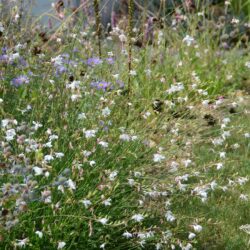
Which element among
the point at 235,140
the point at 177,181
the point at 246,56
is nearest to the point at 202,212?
the point at 177,181

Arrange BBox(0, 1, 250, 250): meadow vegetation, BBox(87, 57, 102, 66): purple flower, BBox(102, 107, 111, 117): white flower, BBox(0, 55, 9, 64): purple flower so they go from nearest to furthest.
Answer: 1. BBox(0, 1, 250, 250): meadow vegetation
2. BBox(102, 107, 111, 117): white flower
3. BBox(0, 55, 9, 64): purple flower
4. BBox(87, 57, 102, 66): purple flower

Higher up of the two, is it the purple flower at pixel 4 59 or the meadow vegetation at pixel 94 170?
the purple flower at pixel 4 59

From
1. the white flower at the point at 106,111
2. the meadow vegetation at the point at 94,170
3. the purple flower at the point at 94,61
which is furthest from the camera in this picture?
the purple flower at the point at 94,61

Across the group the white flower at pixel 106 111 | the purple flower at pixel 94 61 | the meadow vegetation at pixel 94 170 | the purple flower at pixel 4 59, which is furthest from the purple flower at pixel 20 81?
the purple flower at pixel 94 61

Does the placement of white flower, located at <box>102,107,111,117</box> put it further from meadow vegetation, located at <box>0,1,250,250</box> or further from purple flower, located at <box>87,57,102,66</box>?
purple flower, located at <box>87,57,102,66</box>

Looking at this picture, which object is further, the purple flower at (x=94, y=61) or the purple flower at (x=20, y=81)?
the purple flower at (x=94, y=61)

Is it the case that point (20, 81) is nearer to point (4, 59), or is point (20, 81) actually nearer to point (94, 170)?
point (4, 59)

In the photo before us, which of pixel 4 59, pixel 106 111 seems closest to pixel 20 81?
pixel 4 59

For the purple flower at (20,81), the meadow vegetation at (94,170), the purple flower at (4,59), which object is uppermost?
the purple flower at (4,59)

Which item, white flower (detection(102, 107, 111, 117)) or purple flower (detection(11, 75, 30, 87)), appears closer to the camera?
white flower (detection(102, 107, 111, 117))

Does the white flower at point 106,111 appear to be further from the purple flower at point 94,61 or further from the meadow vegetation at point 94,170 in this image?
the purple flower at point 94,61

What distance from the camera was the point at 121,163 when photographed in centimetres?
316

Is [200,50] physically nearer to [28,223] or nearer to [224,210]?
[224,210]

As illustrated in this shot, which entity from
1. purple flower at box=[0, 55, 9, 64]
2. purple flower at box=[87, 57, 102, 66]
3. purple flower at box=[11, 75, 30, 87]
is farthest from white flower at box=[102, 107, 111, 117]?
purple flower at box=[87, 57, 102, 66]
